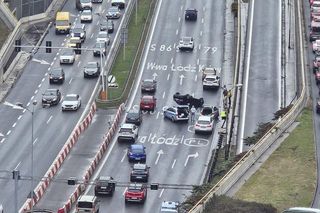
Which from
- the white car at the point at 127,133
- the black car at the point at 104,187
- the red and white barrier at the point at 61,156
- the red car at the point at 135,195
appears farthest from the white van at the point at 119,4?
the red car at the point at 135,195

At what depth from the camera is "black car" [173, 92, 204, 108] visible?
143 meters

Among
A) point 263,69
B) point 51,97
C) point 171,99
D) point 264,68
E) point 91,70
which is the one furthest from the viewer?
point 264,68

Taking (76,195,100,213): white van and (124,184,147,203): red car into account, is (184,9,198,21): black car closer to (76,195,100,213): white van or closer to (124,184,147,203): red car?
(124,184,147,203): red car

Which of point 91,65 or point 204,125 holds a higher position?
point 91,65

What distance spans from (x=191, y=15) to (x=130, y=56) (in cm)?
1621

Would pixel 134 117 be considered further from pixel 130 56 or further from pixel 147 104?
pixel 130 56

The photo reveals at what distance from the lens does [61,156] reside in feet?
421

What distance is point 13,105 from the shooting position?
473 ft

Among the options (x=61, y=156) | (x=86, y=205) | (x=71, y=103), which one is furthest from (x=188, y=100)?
(x=86, y=205)

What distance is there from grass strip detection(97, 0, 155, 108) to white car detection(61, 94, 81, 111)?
2.15 metres

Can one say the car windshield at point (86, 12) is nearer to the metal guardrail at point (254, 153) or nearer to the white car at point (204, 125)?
the metal guardrail at point (254, 153)

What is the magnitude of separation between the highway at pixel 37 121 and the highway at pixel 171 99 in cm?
543

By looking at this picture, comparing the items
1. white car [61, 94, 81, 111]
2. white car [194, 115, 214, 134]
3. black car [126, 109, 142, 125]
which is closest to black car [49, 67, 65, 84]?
white car [61, 94, 81, 111]

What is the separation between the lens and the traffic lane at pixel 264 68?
140m
